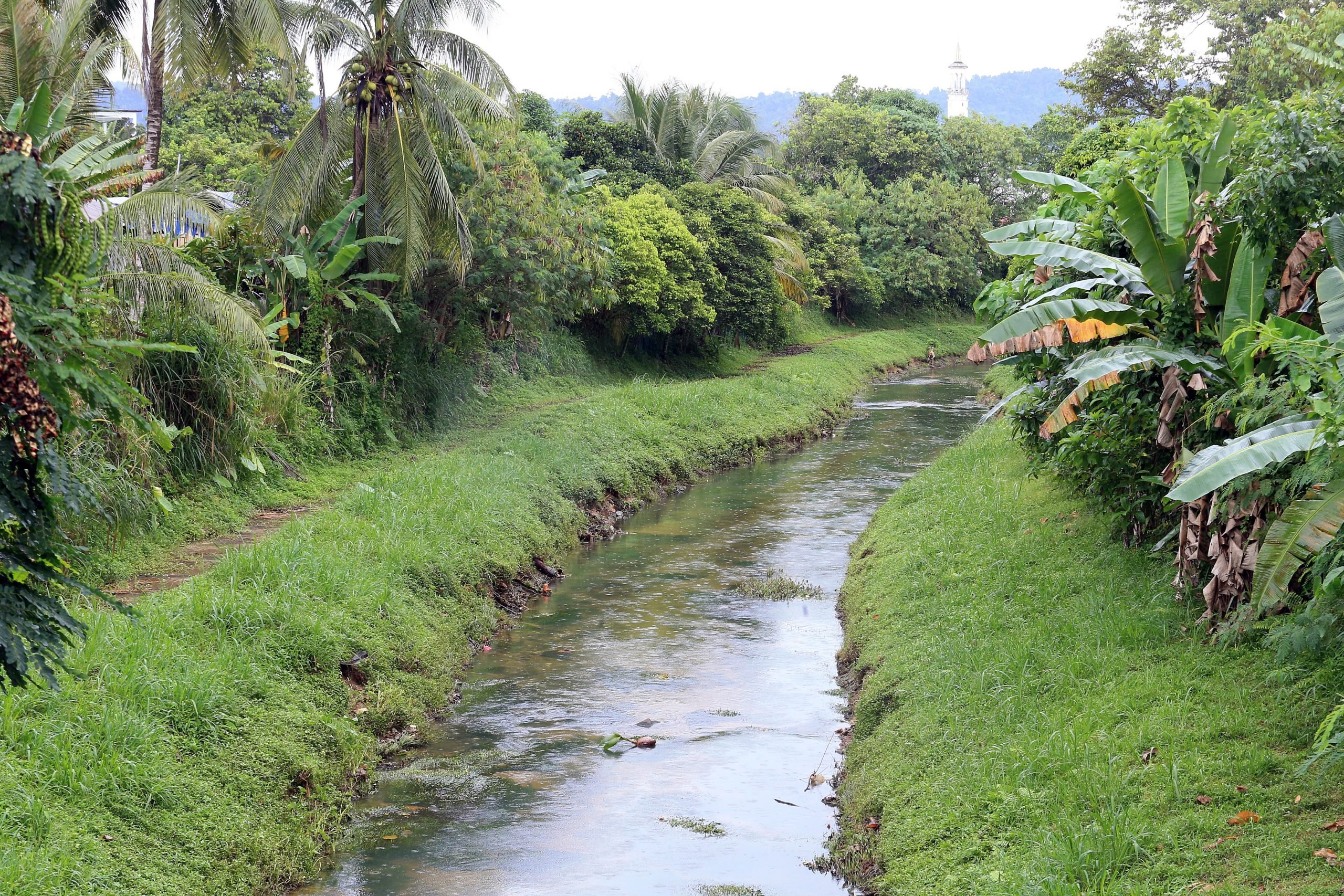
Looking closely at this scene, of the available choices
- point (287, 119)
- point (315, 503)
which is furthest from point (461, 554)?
point (287, 119)

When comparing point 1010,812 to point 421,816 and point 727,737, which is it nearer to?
point 727,737

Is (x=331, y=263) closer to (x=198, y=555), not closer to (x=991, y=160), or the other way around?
(x=198, y=555)

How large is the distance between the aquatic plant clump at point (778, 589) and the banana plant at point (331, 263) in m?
6.19

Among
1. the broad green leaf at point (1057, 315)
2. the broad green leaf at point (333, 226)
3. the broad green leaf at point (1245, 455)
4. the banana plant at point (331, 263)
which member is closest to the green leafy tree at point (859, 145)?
the banana plant at point (331, 263)

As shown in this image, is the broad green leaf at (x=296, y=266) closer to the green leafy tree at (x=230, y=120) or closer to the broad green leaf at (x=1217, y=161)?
the broad green leaf at (x=1217, y=161)

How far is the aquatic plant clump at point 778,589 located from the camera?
13.0m

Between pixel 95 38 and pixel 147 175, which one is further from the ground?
pixel 95 38

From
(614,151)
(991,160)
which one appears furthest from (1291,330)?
(991,160)

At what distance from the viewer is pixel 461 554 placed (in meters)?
12.3

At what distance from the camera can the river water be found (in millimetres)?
7191

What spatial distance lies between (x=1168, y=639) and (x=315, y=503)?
377 inches

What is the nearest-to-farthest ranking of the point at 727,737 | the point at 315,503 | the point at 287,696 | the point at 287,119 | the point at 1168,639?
1. the point at 1168,639
2. the point at 287,696
3. the point at 727,737
4. the point at 315,503
5. the point at 287,119

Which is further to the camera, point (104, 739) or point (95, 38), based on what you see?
point (95, 38)

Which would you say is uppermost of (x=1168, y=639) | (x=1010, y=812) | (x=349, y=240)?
(x=349, y=240)
